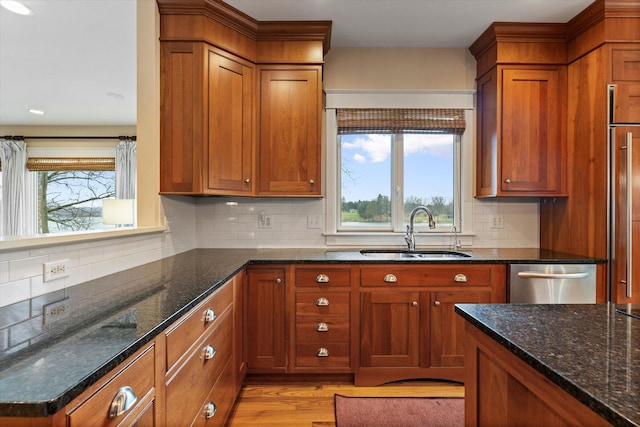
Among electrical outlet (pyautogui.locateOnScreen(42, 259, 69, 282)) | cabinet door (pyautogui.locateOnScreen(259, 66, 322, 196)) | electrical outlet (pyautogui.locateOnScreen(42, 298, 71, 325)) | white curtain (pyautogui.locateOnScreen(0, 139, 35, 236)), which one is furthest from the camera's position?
white curtain (pyautogui.locateOnScreen(0, 139, 35, 236))

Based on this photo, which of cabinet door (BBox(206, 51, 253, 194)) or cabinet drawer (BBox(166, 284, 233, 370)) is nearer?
cabinet drawer (BBox(166, 284, 233, 370))

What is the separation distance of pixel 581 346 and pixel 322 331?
1.70 metres

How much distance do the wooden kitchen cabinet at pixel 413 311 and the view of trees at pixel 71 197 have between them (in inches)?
202

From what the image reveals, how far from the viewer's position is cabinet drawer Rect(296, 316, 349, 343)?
2295 mm

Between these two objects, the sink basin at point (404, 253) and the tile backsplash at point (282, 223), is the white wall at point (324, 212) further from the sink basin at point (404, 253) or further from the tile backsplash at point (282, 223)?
the sink basin at point (404, 253)

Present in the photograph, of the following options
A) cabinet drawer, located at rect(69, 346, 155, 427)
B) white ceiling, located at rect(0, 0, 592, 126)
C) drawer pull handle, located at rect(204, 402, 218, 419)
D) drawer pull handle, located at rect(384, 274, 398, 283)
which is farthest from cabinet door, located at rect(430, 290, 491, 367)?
white ceiling, located at rect(0, 0, 592, 126)

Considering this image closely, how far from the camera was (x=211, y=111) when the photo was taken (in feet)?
7.49

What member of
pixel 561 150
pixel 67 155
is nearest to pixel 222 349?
pixel 561 150

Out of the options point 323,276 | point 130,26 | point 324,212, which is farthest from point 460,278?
point 130,26

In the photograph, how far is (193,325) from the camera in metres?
1.32

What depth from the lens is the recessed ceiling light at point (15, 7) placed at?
2407 millimetres

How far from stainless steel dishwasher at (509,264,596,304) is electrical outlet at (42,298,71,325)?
241cm

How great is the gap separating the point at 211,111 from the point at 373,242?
64.6 inches

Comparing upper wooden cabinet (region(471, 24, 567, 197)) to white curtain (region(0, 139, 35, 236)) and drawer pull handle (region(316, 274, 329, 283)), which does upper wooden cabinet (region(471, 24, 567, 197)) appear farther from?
white curtain (region(0, 139, 35, 236))
